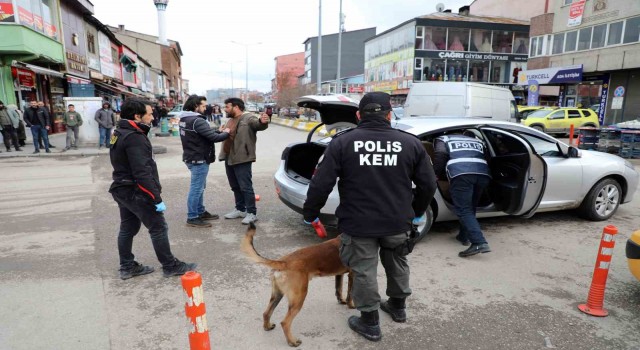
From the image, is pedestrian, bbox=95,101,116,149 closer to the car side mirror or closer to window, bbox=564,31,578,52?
the car side mirror

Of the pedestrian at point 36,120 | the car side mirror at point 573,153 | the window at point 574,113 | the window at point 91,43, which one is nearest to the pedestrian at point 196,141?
the car side mirror at point 573,153

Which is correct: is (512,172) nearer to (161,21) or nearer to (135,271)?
(135,271)

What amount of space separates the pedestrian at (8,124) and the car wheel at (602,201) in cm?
1521

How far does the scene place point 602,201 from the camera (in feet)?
18.7

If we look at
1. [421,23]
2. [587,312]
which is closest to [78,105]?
[587,312]

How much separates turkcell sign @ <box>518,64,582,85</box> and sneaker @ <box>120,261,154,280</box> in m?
29.1

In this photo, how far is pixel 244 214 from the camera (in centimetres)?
595

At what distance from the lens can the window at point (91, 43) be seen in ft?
72.6

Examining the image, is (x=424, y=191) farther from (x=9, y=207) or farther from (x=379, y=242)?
(x=9, y=207)

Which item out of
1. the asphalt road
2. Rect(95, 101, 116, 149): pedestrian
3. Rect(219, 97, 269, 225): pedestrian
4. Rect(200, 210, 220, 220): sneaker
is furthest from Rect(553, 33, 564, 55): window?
Rect(200, 210, 220, 220): sneaker

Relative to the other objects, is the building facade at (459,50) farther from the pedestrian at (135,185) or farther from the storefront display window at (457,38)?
the pedestrian at (135,185)

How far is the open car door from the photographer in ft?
15.0

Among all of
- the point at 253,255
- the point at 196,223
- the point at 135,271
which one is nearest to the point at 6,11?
the point at 196,223

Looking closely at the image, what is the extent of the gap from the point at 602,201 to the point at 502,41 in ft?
138
